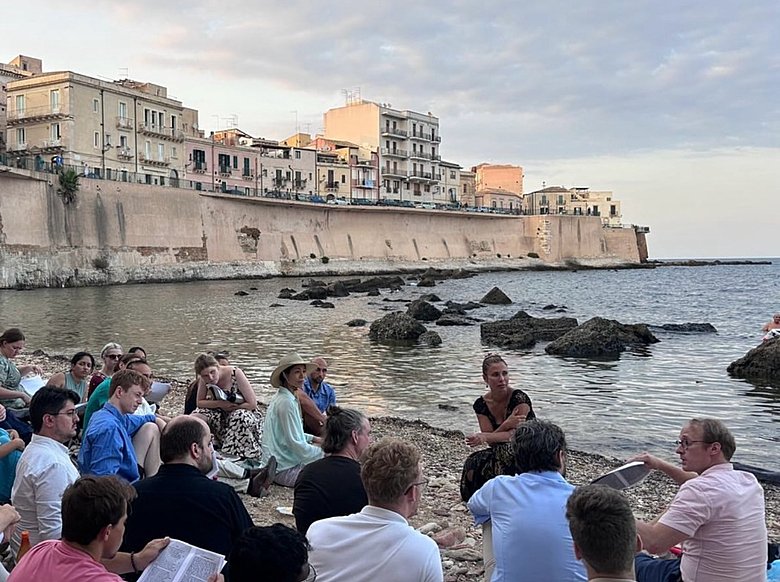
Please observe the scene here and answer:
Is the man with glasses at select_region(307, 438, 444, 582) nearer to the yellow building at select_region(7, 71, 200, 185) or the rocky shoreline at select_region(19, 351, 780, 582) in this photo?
the rocky shoreline at select_region(19, 351, 780, 582)

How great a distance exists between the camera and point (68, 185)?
4491 cm

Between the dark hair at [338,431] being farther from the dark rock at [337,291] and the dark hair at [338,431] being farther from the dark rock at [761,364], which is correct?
the dark rock at [337,291]

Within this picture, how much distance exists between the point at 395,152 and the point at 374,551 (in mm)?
81250

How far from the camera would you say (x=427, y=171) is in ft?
284

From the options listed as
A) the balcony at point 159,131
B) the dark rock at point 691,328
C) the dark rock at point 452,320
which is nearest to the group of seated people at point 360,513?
the dark rock at point 452,320

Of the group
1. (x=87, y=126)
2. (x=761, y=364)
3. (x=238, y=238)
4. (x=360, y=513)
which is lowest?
(x=761, y=364)

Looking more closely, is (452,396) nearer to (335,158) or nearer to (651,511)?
(651,511)

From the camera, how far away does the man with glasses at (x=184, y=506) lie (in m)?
3.51

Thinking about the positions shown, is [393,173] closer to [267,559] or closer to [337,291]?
[337,291]

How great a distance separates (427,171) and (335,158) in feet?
44.3

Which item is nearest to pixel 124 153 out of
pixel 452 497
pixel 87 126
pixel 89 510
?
pixel 87 126

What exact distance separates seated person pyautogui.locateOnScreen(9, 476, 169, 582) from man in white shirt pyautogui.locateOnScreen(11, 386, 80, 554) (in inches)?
49.8

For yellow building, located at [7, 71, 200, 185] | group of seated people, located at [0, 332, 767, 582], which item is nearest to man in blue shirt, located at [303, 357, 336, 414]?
group of seated people, located at [0, 332, 767, 582]

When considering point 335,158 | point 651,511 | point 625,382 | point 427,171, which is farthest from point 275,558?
point 427,171
